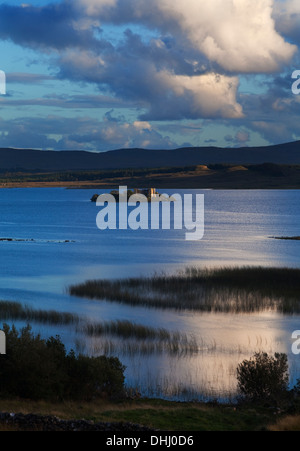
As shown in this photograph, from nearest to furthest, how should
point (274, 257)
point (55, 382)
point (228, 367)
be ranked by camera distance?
point (55, 382)
point (228, 367)
point (274, 257)

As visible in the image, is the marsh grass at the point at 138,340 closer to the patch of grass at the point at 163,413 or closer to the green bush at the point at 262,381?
the green bush at the point at 262,381

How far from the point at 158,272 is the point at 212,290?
1376cm

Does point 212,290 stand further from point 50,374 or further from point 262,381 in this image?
point 50,374

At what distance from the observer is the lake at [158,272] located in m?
26.0

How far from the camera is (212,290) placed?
42.6 meters

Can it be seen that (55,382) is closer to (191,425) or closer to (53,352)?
(53,352)

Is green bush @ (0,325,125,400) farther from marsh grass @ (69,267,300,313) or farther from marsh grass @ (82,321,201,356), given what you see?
marsh grass @ (69,267,300,313)

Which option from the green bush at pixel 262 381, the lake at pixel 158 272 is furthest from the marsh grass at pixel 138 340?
the green bush at pixel 262 381

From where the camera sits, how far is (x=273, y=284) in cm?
4444

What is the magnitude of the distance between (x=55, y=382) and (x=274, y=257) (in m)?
46.7

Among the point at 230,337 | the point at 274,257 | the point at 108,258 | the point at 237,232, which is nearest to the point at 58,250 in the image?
the point at 108,258

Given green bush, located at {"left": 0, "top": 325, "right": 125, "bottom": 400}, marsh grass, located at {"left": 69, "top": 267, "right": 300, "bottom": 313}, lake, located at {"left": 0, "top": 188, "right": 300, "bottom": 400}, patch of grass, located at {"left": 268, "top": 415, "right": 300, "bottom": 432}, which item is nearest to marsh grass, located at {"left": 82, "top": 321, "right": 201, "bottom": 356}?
lake, located at {"left": 0, "top": 188, "right": 300, "bottom": 400}

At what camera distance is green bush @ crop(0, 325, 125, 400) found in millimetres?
21125

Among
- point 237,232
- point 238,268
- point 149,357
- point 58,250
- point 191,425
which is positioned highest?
point 237,232
